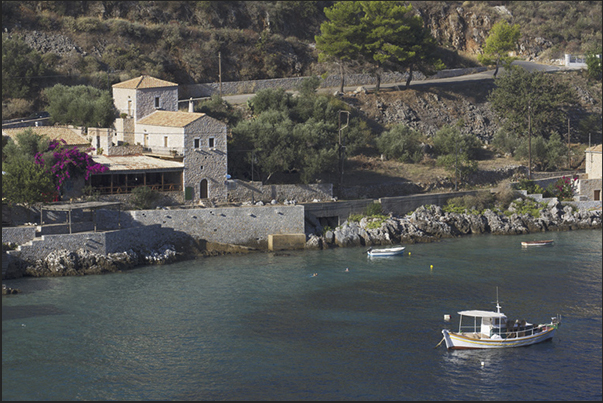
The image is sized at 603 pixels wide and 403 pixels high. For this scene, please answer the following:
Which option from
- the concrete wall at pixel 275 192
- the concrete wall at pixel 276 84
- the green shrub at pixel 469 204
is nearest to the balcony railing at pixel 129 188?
the concrete wall at pixel 275 192

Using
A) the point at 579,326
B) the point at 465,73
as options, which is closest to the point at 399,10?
the point at 465,73

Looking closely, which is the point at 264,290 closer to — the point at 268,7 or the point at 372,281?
the point at 372,281

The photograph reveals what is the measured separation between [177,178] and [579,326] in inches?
1191

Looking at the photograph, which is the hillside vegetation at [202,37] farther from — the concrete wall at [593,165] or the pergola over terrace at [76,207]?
the concrete wall at [593,165]

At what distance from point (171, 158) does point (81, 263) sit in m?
12.9

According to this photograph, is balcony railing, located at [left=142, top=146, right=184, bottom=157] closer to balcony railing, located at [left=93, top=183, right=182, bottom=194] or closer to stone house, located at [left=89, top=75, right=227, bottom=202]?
stone house, located at [left=89, top=75, right=227, bottom=202]

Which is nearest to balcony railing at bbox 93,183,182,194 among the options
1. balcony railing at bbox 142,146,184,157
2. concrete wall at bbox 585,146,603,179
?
balcony railing at bbox 142,146,184,157

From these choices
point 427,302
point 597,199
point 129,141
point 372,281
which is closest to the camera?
point 427,302

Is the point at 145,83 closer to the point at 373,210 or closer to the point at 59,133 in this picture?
the point at 59,133

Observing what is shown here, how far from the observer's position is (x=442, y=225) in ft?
199

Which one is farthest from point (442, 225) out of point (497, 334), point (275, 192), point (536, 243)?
point (497, 334)

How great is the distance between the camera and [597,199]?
6969cm

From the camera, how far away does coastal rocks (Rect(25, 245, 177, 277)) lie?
1902 inches

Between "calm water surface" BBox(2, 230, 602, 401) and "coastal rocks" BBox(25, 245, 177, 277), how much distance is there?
1.05 m
